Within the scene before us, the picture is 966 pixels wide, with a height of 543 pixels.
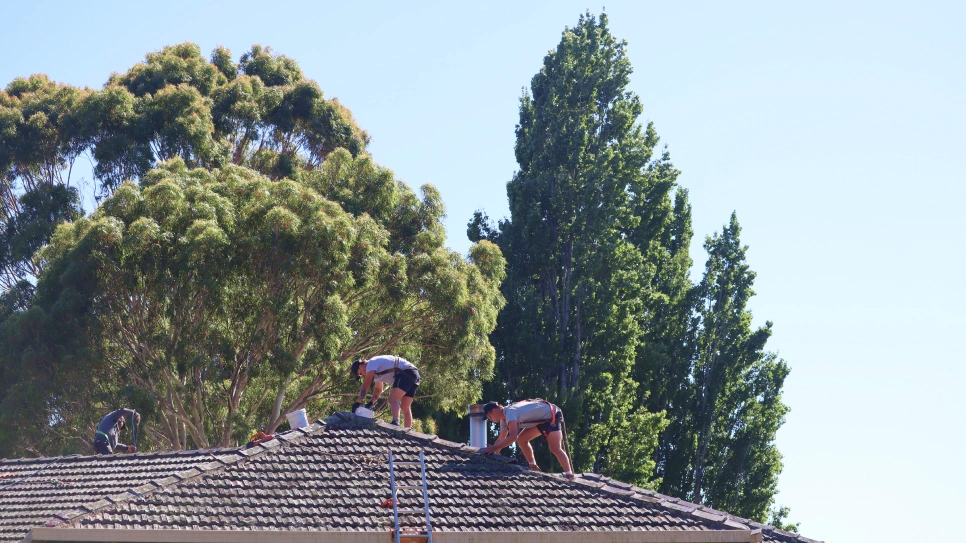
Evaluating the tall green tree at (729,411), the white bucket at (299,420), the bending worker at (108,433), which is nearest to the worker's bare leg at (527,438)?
the white bucket at (299,420)

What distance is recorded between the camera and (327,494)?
1348 centimetres

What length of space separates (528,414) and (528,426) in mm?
171

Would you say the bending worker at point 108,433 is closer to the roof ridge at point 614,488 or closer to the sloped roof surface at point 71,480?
the sloped roof surface at point 71,480

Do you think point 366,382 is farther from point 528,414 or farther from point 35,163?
point 35,163

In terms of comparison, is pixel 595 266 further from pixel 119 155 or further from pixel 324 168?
pixel 119 155

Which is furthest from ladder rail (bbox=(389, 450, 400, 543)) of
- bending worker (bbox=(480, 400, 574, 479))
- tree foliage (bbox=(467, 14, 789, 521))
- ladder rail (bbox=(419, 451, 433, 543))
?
tree foliage (bbox=(467, 14, 789, 521))

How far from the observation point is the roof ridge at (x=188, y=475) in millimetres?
12625

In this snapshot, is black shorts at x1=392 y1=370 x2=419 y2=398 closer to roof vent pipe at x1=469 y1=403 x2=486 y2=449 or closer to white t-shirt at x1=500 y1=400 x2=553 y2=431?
roof vent pipe at x1=469 y1=403 x2=486 y2=449

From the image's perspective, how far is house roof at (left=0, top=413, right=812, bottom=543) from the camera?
506 inches

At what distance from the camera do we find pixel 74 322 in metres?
26.2

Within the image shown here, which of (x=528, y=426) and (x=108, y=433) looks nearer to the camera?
(x=528, y=426)

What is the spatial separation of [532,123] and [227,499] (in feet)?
82.7

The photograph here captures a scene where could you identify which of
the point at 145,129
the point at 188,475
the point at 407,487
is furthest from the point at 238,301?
the point at 407,487

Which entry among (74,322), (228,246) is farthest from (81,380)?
(228,246)
